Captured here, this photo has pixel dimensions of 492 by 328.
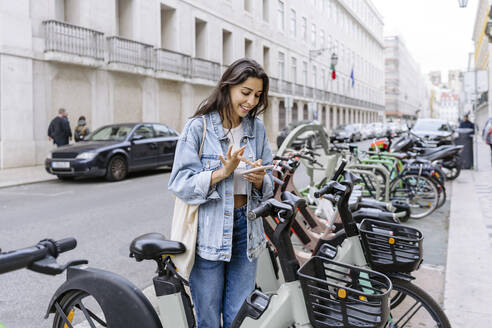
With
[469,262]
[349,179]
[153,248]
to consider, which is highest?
[349,179]

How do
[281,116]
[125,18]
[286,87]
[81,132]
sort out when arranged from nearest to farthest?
[81,132], [125,18], [281,116], [286,87]

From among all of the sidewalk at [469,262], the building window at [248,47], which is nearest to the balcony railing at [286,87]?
the building window at [248,47]

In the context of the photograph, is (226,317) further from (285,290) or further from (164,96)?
(164,96)

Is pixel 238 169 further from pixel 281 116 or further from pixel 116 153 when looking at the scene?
pixel 281 116

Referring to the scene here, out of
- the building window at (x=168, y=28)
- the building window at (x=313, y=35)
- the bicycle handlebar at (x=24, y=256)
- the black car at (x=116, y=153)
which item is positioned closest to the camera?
the bicycle handlebar at (x=24, y=256)

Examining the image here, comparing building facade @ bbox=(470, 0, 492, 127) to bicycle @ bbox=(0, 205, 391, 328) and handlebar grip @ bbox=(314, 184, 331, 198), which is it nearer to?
handlebar grip @ bbox=(314, 184, 331, 198)

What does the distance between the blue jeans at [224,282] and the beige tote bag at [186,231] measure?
10cm

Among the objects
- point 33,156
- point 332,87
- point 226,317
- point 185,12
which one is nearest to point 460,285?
point 226,317

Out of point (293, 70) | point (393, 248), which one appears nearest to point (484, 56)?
point (293, 70)

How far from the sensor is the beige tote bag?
2062 millimetres

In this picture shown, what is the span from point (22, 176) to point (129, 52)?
28.8ft

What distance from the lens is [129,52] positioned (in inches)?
771

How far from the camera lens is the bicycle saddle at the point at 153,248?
1.97m

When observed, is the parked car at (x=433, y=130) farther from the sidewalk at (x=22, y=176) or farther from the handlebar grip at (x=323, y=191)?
the handlebar grip at (x=323, y=191)
